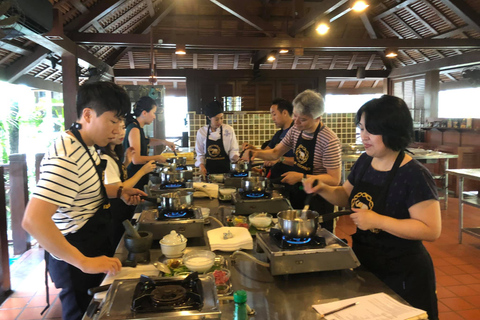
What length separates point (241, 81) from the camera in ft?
35.3

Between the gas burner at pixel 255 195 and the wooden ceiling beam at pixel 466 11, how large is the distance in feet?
24.7

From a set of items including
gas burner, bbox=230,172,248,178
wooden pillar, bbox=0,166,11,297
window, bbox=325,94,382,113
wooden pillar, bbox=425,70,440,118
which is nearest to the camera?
gas burner, bbox=230,172,248,178

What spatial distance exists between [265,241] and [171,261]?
18.5 inches

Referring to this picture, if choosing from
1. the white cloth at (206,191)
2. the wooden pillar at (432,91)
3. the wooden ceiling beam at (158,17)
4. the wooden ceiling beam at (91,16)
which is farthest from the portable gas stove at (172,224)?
the wooden pillar at (432,91)

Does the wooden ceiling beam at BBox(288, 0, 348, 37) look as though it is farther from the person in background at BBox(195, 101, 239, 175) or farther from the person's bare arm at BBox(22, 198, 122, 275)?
the person's bare arm at BBox(22, 198, 122, 275)

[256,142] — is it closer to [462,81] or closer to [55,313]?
[55,313]

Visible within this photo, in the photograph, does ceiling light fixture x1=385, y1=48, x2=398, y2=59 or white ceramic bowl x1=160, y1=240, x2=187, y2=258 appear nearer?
white ceramic bowl x1=160, y1=240, x2=187, y2=258

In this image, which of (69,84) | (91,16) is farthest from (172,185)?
(91,16)

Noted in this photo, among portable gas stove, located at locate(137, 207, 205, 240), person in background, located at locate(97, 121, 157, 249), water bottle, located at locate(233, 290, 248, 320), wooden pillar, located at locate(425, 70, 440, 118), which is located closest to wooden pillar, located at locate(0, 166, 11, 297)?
person in background, located at locate(97, 121, 157, 249)

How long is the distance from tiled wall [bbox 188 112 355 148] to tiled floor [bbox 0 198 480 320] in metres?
2.95

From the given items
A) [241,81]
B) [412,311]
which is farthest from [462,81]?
[412,311]

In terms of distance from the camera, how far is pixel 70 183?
162 centimetres

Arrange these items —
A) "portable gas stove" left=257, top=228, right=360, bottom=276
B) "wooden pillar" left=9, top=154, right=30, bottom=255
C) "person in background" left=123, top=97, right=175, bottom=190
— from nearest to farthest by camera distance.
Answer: "portable gas stove" left=257, top=228, right=360, bottom=276
"person in background" left=123, top=97, right=175, bottom=190
"wooden pillar" left=9, top=154, right=30, bottom=255

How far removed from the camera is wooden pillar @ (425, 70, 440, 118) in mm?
9906
